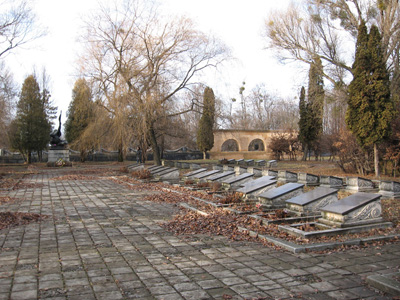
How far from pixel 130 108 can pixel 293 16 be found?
10.4m

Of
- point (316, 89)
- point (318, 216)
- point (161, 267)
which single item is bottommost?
point (161, 267)

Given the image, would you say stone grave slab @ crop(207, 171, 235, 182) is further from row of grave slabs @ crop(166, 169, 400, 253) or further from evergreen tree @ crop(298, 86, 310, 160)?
evergreen tree @ crop(298, 86, 310, 160)

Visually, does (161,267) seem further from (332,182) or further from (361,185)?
(332,182)

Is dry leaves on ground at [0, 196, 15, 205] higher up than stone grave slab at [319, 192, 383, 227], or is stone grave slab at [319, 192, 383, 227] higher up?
stone grave slab at [319, 192, 383, 227]

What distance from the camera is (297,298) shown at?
3383mm

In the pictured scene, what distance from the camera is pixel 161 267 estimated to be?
14.0 feet

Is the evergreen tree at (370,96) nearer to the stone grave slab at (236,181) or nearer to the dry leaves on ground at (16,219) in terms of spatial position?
the stone grave slab at (236,181)

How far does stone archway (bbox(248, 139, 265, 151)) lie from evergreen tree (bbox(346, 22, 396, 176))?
1127 inches

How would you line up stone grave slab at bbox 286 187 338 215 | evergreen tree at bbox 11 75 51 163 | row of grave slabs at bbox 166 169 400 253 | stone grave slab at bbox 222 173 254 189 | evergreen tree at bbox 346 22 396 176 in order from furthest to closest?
evergreen tree at bbox 11 75 51 163, evergreen tree at bbox 346 22 396 176, stone grave slab at bbox 222 173 254 189, stone grave slab at bbox 286 187 338 215, row of grave slabs at bbox 166 169 400 253

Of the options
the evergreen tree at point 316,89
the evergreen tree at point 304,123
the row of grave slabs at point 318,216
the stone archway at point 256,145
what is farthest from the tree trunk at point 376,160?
the stone archway at point 256,145

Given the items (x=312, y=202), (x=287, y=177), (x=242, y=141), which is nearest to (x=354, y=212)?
(x=312, y=202)

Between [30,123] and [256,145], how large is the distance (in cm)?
2775

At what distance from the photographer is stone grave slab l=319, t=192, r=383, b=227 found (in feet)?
19.1

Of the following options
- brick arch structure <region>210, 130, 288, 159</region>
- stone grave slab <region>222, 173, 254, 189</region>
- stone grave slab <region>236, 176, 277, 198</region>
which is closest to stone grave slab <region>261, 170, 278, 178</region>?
stone grave slab <region>222, 173, 254, 189</region>
